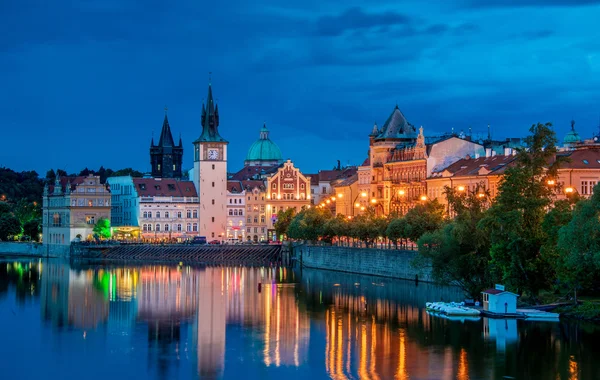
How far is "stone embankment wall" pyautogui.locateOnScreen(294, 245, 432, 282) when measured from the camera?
97.7 metres

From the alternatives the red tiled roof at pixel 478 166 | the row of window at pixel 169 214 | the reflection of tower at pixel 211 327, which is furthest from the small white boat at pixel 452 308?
the row of window at pixel 169 214

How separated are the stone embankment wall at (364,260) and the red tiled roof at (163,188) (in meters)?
36.2

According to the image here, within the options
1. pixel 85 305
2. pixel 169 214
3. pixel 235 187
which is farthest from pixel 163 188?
pixel 85 305

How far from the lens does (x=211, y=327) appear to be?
226 ft

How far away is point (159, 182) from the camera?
163 metres

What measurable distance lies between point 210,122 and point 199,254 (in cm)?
2792

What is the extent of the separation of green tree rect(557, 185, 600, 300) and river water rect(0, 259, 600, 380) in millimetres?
3148

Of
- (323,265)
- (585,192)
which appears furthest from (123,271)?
(585,192)

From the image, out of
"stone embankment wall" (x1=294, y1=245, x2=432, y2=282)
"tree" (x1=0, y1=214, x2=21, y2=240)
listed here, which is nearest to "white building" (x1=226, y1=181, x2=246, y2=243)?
"tree" (x1=0, y1=214, x2=21, y2=240)

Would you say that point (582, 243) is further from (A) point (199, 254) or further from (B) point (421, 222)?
(A) point (199, 254)

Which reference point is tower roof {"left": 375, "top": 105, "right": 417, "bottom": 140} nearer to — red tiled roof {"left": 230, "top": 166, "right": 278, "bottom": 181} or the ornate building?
red tiled roof {"left": 230, "top": 166, "right": 278, "bottom": 181}

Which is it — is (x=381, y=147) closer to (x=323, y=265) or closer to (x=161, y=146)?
(x=323, y=265)

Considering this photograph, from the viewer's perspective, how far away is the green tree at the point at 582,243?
64375 mm

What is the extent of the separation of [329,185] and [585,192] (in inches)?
3002
